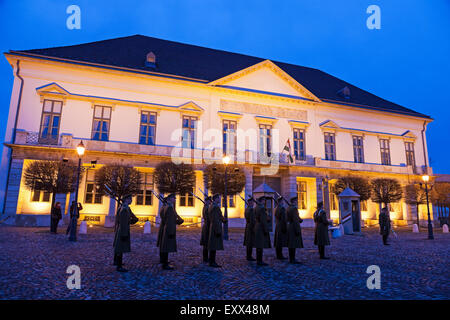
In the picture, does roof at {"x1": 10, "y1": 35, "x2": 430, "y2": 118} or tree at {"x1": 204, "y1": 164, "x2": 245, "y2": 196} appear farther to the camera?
roof at {"x1": 10, "y1": 35, "x2": 430, "y2": 118}

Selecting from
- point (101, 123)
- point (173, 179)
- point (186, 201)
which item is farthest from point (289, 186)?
point (101, 123)

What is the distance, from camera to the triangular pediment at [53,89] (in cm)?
2082

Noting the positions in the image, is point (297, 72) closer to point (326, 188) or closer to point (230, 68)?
point (230, 68)

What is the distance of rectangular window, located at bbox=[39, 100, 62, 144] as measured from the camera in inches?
808

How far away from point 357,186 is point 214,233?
19.6 m

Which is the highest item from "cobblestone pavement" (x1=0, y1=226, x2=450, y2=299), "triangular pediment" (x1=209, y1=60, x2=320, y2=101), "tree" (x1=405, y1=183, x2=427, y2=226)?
"triangular pediment" (x1=209, y1=60, x2=320, y2=101)

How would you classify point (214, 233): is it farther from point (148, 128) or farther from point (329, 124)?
point (329, 124)

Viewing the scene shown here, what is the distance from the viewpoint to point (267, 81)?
88.1ft

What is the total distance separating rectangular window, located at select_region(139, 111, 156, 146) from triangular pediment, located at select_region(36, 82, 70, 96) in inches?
225

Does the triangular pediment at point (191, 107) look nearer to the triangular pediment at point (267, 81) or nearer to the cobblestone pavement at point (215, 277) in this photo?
the triangular pediment at point (267, 81)

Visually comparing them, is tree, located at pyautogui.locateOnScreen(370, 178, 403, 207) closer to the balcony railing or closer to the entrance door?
the balcony railing

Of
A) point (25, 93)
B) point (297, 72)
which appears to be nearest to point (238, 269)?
point (25, 93)

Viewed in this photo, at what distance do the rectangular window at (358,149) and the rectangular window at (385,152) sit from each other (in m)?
2.43

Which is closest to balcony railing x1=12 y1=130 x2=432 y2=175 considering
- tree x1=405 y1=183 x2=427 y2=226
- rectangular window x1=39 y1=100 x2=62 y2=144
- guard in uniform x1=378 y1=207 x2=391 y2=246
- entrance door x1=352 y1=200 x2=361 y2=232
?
rectangular window x1=39 y1=100 x2=62 y2=144
